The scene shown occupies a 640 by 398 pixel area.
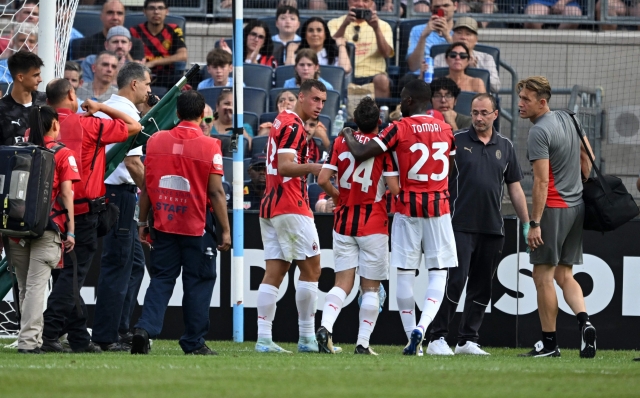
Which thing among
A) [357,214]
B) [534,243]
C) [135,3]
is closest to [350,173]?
[357,214]

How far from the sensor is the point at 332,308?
8586mm

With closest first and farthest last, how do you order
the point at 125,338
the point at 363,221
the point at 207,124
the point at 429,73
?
the point at 363,221 → the point at 125,338 → the point at 207,124 → the point at 429,73

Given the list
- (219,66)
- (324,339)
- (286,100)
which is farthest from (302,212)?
(219,66)

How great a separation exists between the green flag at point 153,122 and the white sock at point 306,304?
1.91 metres

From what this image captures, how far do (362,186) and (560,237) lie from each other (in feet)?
5.98

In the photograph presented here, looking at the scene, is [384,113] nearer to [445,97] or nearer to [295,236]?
[445,97]

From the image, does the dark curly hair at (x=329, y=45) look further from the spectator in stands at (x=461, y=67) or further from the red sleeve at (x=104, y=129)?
the red sleeve at (x=104, y=129)

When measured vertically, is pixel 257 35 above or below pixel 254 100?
above

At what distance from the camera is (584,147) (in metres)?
9.22

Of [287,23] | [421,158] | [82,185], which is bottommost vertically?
[82,185]


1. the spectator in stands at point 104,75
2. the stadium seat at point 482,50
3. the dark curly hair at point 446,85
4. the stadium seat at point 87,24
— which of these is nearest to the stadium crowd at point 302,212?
the dark curly hair at point 446,85

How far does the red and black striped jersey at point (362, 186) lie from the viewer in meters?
8.59

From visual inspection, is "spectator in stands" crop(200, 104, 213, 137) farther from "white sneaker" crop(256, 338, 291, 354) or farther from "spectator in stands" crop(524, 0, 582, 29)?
"spectator in stands" crop(524, 0, 582, 29)

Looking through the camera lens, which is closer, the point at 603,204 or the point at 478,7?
the point at 603,204
